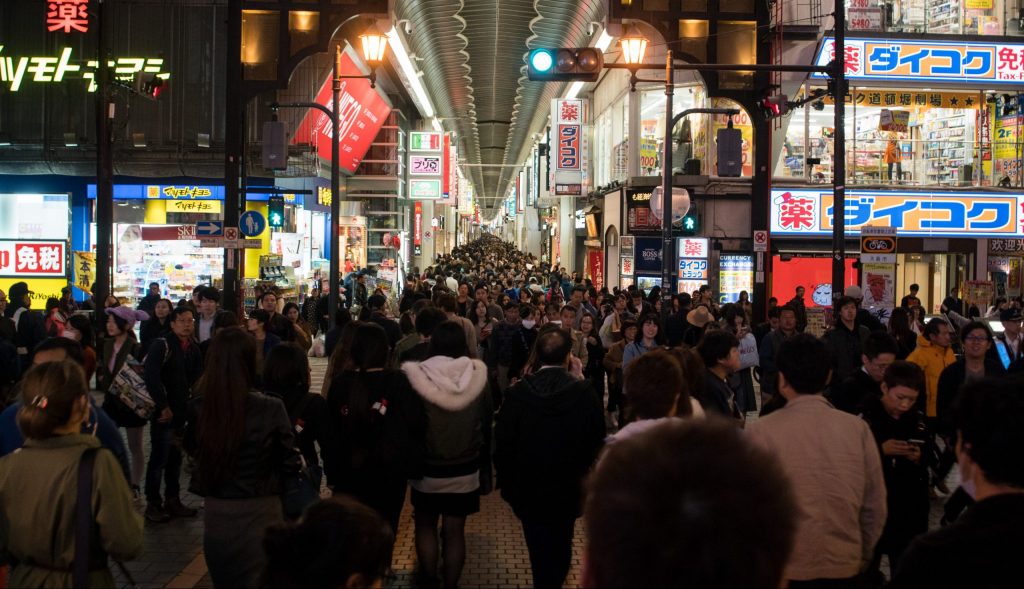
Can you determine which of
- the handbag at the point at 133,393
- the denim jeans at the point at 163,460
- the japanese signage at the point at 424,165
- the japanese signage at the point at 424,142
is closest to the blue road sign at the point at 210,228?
the denim jeans at the point at 163,460

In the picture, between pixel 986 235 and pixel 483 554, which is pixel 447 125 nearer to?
pixel 986 235

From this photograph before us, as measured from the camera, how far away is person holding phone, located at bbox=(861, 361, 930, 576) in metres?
4.97

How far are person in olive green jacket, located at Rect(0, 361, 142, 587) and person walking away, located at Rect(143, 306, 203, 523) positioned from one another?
411cm

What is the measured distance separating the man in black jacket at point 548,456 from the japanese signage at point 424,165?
36.5 m

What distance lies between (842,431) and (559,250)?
50.4 m

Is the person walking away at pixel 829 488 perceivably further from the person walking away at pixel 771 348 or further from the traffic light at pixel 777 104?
the traffic light at pixel 777 104

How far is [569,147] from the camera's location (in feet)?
120

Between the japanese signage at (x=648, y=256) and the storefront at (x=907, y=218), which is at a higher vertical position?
the storefront at (x=907, y=218)

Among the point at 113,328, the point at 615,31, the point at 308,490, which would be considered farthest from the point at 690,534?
the point at 615,31

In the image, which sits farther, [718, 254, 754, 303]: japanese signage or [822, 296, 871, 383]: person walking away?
[718, 254, 754, 303]: japanese signage

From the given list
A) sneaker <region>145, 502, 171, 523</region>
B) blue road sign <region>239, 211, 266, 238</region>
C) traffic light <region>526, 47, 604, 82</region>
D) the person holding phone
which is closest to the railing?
traffic light <region>526, 47, 604, 82</region>

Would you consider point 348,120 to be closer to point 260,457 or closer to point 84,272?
point 84,272

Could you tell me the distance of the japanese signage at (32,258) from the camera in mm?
26531

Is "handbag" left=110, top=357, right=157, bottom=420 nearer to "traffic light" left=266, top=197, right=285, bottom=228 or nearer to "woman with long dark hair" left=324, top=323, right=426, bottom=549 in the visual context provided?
A: "woman with long dark hair" left=324, top=323, right=426, bottom=549
